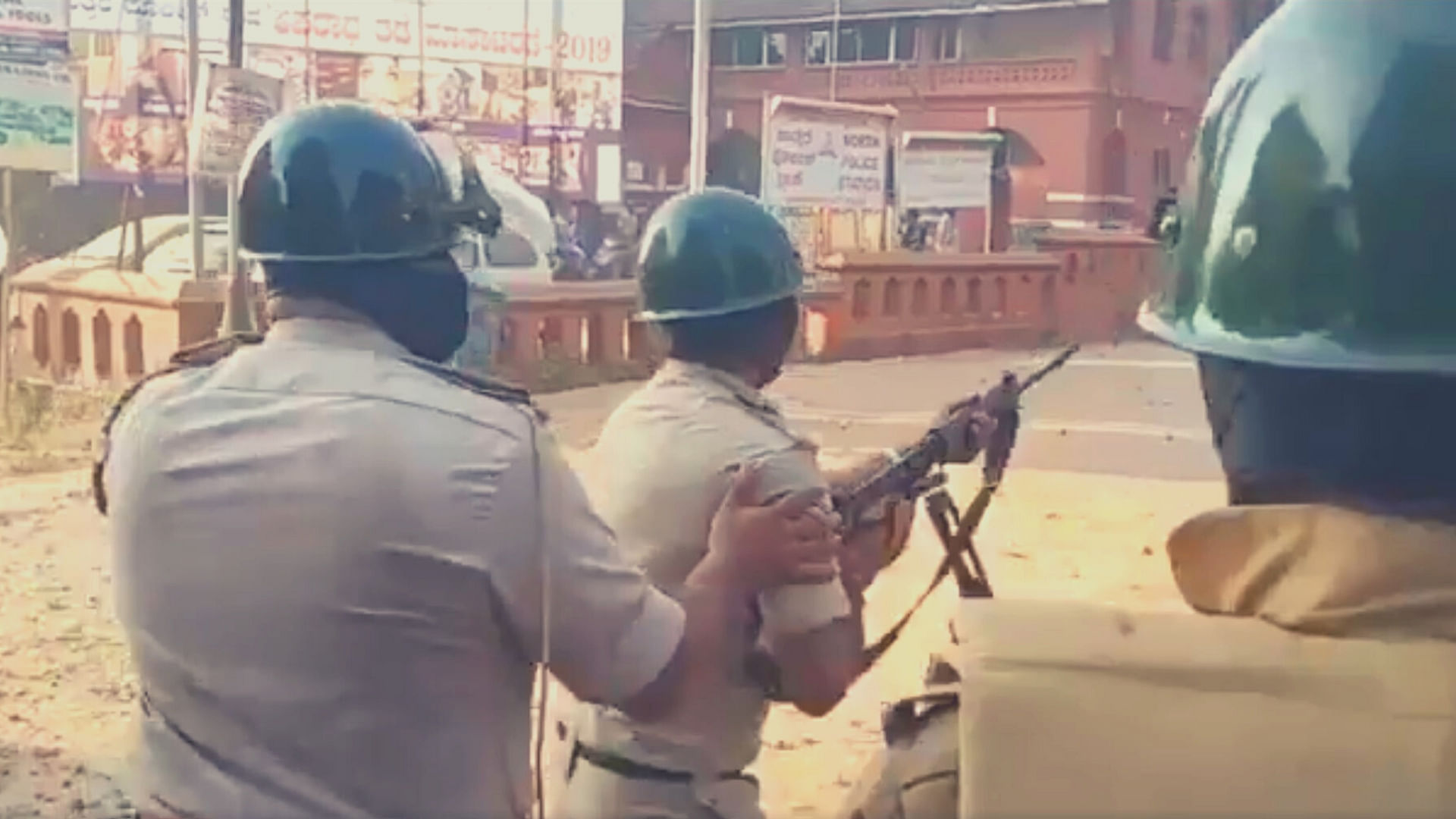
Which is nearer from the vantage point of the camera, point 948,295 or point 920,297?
point 920,297

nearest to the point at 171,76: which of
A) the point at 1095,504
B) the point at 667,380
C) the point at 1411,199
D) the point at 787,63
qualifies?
the point at 1095,504

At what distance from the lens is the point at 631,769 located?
123 inches

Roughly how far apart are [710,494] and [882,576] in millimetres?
5852

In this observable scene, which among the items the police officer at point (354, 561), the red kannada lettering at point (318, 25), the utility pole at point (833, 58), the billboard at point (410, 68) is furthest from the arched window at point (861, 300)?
the utility pole at point (833, 58)

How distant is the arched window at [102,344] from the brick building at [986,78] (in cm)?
2199

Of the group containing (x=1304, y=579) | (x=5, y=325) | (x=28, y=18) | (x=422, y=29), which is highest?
(x=422, y=29)

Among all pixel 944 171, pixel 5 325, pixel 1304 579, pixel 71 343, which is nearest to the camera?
pixel 1304 579

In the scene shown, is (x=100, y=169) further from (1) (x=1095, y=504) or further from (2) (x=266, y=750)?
(2) (x=266, y=750)

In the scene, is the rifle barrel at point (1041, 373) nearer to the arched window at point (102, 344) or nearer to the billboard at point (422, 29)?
the arched window at point (102, 344)

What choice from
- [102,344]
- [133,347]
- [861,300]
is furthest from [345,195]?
[861,300]

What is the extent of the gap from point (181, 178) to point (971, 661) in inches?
988

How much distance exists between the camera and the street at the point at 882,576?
6148mm

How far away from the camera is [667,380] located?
326cm

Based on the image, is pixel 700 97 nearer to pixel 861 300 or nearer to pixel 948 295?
pixel 861 300
